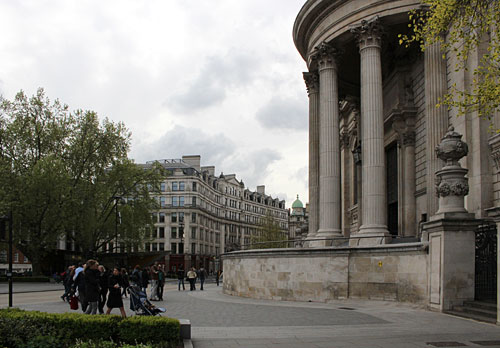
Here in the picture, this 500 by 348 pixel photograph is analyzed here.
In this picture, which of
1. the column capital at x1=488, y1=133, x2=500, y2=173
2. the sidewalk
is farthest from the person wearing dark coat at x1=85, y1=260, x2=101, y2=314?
the sidewalk

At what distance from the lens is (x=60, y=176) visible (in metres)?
47.6

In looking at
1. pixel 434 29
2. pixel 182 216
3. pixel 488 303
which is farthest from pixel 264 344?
pixel 182 216

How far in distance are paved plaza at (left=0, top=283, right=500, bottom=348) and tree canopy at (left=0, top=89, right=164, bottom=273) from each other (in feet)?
105

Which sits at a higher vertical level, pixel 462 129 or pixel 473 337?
pixel 462 129

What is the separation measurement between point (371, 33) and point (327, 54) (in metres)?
3.33

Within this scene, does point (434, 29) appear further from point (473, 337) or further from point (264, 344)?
point (264, 344)

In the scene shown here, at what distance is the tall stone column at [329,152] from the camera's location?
26172 millimetres

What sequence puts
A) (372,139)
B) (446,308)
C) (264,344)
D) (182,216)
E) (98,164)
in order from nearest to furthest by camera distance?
(264,344) < (446,308) < (372,139) < (98,164) < (182,216)

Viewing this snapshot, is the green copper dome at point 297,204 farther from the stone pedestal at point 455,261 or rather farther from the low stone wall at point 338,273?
the stone pedestal at point 455,261

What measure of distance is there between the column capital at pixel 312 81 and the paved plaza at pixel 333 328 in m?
15.6

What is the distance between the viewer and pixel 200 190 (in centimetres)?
10775

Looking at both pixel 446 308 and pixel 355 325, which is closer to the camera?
pixel 355 325

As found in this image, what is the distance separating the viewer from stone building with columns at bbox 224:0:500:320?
16578mm

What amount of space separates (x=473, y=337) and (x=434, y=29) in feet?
Result: 24.8
